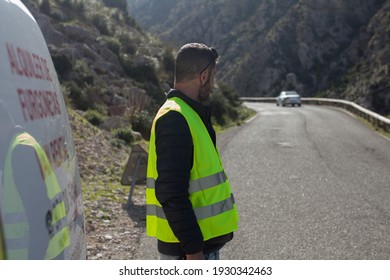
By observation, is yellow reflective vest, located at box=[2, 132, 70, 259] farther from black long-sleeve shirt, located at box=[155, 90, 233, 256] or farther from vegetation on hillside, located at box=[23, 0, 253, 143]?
vegetation on hillside, located at box=[23, 0, 253, 143]

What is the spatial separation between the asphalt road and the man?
3.14m

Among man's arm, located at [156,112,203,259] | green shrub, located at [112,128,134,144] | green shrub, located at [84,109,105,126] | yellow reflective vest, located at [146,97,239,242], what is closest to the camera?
man's arm, located at [156,112,203,259]

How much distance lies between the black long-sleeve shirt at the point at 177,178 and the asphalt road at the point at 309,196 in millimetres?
3389

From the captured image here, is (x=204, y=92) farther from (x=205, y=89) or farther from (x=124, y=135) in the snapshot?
(x=124, y=135)

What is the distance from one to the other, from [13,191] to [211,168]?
54.3 inches

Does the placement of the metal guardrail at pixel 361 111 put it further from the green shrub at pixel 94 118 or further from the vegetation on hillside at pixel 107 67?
the green shrub at pixel 94 118


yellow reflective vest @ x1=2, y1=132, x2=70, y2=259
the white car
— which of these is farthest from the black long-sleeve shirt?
the white car

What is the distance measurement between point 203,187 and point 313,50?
65860mm

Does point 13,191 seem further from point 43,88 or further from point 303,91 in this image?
point 303,91

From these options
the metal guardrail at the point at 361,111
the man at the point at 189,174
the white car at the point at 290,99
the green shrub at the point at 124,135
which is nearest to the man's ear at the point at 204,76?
the man at the point at 189,174

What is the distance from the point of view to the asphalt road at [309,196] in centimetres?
634

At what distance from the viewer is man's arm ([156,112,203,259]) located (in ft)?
8.89

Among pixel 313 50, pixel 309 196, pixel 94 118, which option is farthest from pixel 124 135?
pixel 313 50

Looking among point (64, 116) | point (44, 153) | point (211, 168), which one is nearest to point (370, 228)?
point (211, 168)
